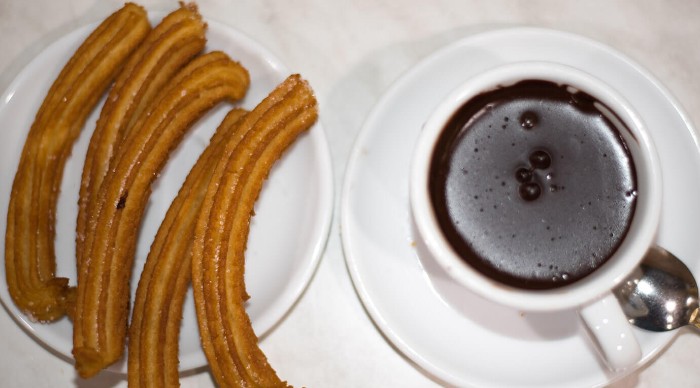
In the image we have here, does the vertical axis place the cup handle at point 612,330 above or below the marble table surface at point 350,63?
below

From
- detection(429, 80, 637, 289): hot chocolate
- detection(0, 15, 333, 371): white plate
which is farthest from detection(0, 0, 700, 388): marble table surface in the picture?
detection(429, 80, 637, 289): hot chocolate

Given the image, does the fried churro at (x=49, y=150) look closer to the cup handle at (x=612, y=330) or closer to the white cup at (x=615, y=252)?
the white cup at (x=615, y=252)

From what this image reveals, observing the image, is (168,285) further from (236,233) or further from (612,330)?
(612,330)

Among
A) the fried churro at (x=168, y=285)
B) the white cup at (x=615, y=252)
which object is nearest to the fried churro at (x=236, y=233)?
the fried churro at (x=168, y=285)

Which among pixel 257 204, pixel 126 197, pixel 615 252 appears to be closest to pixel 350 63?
pixel 257 204

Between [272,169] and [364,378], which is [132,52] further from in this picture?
[364,378]

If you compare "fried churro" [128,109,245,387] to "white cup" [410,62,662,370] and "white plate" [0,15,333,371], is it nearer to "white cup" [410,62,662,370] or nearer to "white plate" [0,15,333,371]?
"white plate" [0,15,333,371]
